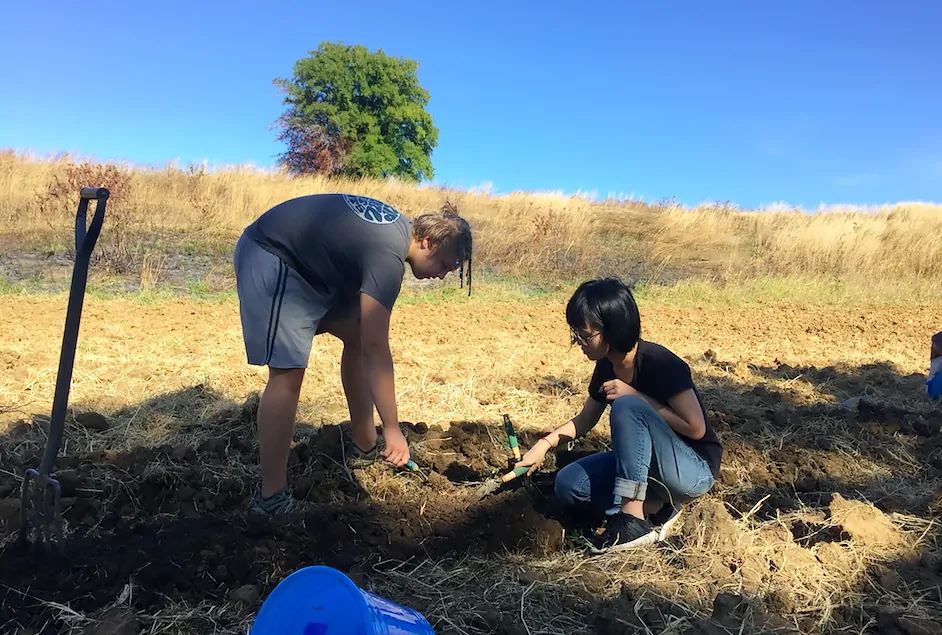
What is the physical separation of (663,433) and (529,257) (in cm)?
1278

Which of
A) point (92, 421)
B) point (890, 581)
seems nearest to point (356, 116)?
point (92, 421)

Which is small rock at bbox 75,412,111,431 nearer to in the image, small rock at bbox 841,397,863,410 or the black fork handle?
the black fork handle

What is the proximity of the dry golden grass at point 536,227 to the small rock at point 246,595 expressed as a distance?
10.6 m

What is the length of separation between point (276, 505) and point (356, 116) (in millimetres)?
27466

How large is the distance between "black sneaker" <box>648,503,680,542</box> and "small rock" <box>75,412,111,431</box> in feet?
10.7

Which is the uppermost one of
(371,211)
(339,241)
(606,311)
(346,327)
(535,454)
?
(371,211)

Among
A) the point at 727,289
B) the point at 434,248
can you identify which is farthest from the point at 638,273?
the point at 434,248

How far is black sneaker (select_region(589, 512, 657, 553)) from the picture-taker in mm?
2574

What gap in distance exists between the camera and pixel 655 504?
9.29ft

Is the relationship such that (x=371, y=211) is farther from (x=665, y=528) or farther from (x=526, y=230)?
(x=526, y=230)

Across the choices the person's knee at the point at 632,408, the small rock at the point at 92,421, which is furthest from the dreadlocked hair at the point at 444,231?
the small rock at the point at 92,421

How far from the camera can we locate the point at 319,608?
1457 millimetres

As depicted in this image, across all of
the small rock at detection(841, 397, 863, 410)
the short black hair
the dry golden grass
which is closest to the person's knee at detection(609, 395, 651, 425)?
the short black hair

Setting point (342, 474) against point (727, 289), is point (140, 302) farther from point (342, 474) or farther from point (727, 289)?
point (727, 289)
